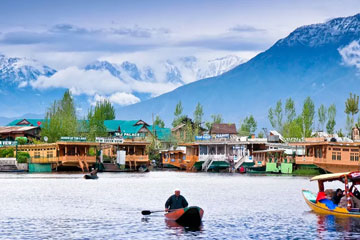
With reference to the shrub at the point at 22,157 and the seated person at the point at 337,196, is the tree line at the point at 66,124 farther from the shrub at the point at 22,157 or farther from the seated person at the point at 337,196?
the seated person at the point at 337,196

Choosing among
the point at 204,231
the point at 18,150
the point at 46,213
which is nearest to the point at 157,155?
the point at 18,150

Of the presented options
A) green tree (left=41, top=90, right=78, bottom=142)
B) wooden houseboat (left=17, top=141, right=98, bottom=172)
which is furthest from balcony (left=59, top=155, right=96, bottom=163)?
green tree (left=41, top=90, right=78, bottom=142)

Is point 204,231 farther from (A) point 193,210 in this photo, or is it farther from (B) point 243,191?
(B) point 243,191

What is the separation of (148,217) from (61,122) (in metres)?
101

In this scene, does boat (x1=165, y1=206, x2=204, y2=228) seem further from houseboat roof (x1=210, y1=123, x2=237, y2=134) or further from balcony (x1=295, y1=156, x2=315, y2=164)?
houseboat roof (x1=210, y1=123, x2=237, y2=134)

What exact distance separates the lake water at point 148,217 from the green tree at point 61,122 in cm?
7011

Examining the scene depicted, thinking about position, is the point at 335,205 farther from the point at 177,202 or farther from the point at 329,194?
the point at 177,202

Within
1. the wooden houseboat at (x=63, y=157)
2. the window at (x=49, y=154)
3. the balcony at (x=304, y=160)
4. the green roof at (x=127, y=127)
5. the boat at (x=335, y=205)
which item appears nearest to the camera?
the boat at (x=335, y=205)

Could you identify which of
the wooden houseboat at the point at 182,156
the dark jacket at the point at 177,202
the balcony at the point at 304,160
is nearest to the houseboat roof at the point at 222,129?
the wooden houseboat at the point at 182,156

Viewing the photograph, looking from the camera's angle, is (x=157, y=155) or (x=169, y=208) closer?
(x=169, y=208)

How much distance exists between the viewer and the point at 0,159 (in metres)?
131

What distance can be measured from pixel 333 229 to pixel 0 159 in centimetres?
9836

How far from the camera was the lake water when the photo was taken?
131 feet

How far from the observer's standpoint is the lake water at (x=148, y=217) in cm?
3991
